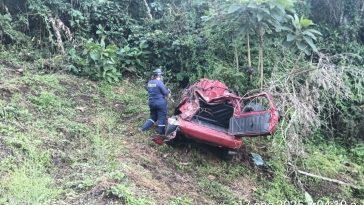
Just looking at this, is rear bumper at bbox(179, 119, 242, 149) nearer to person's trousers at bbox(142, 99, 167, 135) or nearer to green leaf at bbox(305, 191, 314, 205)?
person's trousers at bbox(142, 99, 167, 135)

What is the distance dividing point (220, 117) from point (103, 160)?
233 centimetres

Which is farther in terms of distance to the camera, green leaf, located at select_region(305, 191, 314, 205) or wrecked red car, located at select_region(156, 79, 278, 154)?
green leaf, located at select_region(305, 191, 314, 205)

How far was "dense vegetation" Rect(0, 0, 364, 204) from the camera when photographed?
245 inches

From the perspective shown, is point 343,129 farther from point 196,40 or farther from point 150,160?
point 150,160

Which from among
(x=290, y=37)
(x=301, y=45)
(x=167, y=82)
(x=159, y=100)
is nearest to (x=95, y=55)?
(x=167, y=82)

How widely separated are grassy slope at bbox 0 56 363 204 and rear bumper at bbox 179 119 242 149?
0.50m

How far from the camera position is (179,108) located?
796 cm

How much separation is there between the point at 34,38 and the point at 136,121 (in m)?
3.90

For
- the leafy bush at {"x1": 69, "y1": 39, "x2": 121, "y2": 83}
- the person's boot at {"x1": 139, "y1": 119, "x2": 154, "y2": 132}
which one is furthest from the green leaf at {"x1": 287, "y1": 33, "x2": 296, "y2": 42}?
the leafy bush at {"x1": 69, "y1": 39, "x2": 121, "y2": 83}

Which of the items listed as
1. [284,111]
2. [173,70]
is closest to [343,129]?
[284,111]

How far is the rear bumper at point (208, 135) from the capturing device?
23.3 feet

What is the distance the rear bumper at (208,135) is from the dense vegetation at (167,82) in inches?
19.9

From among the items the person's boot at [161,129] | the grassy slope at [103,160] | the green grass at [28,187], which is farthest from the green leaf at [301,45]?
the green grass at [28,187]

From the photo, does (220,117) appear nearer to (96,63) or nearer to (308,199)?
(308,199)
